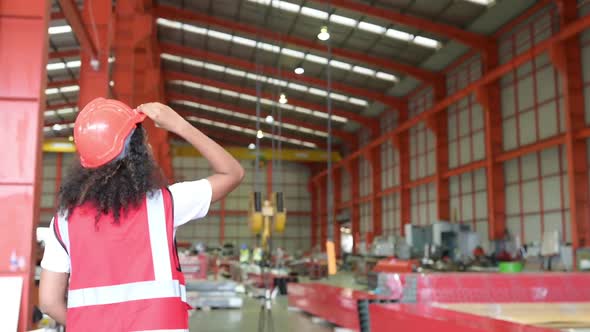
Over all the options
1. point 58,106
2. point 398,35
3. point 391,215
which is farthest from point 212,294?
point 58,106

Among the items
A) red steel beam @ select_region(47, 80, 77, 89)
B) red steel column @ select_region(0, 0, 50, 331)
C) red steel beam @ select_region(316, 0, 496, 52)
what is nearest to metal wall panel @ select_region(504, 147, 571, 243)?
red steel beam @ select_region(316, 0, 496, 52)

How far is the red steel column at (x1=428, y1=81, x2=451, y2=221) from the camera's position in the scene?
87.6 feet

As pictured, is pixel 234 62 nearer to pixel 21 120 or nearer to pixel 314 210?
pixel 314 210

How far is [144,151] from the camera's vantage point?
6.29 feet

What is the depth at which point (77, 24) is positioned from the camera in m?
10.6

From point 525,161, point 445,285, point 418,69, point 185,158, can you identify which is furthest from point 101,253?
point 185,158

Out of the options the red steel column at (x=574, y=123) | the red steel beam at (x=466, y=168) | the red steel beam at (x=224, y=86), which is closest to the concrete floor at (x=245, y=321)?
→ the red steel column at (x=574, y=123)

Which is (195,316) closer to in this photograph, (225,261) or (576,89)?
(576,89)

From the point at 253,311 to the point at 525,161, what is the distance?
11.7 meters

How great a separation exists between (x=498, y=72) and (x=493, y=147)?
113 inches

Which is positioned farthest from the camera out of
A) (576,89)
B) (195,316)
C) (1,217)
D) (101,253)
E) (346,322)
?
(576,89)

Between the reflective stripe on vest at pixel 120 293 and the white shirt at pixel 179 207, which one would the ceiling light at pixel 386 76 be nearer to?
the white shirt at pixel 179 207

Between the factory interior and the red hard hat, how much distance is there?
26 cm

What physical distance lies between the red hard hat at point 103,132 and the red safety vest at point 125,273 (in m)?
0.16
